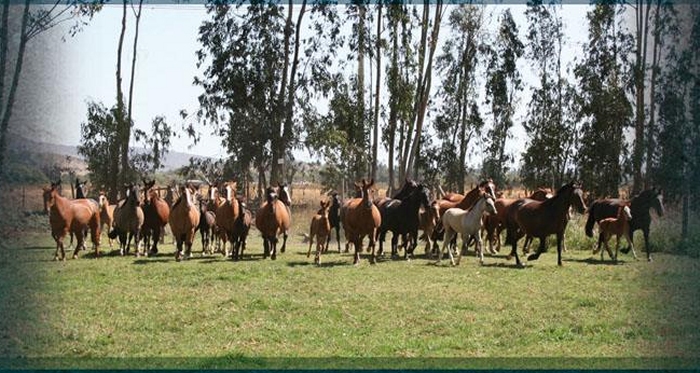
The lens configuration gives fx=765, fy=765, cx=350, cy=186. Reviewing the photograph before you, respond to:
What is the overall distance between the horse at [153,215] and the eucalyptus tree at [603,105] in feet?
34.5

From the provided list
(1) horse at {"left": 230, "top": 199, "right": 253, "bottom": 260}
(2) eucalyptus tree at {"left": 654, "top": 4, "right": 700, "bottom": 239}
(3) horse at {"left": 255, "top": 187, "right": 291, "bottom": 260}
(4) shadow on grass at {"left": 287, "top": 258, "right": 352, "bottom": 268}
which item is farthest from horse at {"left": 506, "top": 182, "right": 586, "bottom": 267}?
(2) eucalyptus tree at {"left": 654, "top": 4, "right": 700, "bottom": 239}

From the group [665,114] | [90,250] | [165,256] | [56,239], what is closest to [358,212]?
[165,256]

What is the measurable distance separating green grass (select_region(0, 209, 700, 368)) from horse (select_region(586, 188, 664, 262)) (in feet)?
1.40

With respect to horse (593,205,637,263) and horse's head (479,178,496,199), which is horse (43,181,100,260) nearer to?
horse's head (479,178,496,199)

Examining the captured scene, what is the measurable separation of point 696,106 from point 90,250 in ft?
49.9

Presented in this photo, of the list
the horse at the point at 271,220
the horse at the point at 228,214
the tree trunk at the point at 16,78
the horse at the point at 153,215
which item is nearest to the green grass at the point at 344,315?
the tree trunk at the point at 16,78

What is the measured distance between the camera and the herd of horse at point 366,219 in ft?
44.7

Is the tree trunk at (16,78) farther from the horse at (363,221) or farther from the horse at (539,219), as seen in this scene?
the horse at (363,221)

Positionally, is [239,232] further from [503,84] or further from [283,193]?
[503,84]

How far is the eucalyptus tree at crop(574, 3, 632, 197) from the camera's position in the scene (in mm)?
6859

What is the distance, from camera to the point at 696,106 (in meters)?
4.89

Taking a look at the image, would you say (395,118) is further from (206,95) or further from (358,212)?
(206,95)

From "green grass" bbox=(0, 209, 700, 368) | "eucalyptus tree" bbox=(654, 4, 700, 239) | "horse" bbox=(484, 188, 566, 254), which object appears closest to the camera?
"eucalyptus tree" bbox=(654, 4, 700, 239)

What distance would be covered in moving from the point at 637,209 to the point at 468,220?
7218 millimetres
